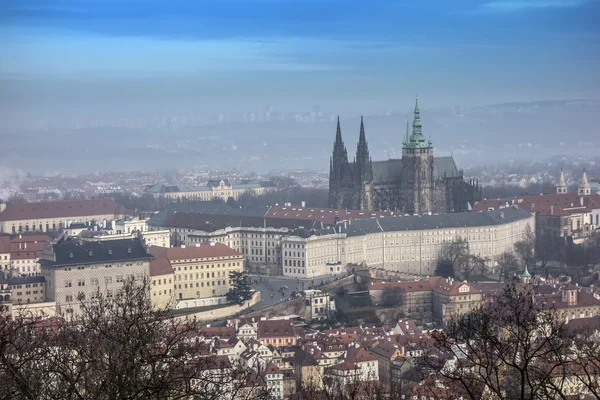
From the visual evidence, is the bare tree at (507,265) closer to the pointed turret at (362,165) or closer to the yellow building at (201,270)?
the pointed turret at (362,165)

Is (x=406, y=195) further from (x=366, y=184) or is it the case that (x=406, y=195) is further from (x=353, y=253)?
(x=353, y=253)

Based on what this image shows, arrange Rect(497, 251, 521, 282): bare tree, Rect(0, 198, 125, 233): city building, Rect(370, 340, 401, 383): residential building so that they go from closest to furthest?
Rect(370, 340, 401, 383): residential building, Rect(497, 251, 521, 282): bare tree, Rect(0, 198, 125, 233): city building

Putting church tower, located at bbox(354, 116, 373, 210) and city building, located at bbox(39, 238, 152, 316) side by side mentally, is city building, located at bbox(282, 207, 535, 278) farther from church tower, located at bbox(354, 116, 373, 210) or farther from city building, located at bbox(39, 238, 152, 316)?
city building, located at bbox(39, 238, 152, 316)

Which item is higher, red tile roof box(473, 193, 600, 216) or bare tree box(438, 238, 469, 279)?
red tile roof box(473, 193, 600, 216)

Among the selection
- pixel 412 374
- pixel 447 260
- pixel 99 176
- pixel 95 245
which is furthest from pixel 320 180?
pixel 412 374

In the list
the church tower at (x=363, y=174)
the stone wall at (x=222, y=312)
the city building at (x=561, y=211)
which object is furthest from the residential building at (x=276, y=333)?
the city building at (x=561, y=211)

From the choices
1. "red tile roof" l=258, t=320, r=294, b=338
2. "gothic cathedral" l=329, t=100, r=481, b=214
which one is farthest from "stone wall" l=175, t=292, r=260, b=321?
"gothic cathedral" l=329, t=100, r=481, b=214
